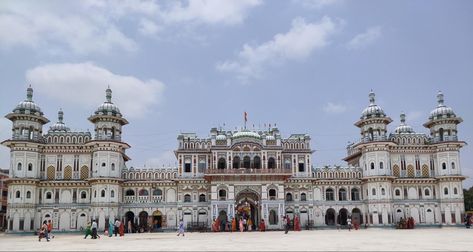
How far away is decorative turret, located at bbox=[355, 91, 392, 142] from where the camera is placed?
5606cm

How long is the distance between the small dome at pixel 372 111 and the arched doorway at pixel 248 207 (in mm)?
16206

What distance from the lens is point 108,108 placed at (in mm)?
53781

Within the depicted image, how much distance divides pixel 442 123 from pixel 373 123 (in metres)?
8.07

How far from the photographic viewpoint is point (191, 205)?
179ft

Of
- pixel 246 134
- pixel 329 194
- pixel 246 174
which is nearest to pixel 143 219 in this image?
pixel 246 174

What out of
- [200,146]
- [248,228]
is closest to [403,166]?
[248,228]

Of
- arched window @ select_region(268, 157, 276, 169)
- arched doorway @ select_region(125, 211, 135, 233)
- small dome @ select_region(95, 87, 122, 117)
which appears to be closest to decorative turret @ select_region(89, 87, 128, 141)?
small dome @ select_region(95, 87, 122, 117)

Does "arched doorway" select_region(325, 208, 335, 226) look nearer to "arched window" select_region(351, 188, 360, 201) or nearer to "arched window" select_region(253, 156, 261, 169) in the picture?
"arched window" select_region(351, 188, 360, 201)

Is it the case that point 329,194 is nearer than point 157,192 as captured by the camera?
No

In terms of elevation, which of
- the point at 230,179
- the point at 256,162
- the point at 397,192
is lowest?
the point at 397,192

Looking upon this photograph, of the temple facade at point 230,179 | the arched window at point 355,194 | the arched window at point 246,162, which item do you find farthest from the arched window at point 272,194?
the arched window at point 355,194

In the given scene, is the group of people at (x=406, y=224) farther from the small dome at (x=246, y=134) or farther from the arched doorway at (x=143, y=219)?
the arched doorway at (x=143, y=219)

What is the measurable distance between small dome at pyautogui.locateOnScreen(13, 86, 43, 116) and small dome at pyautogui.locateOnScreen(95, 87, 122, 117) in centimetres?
642

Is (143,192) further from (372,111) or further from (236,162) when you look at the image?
(372,111)
